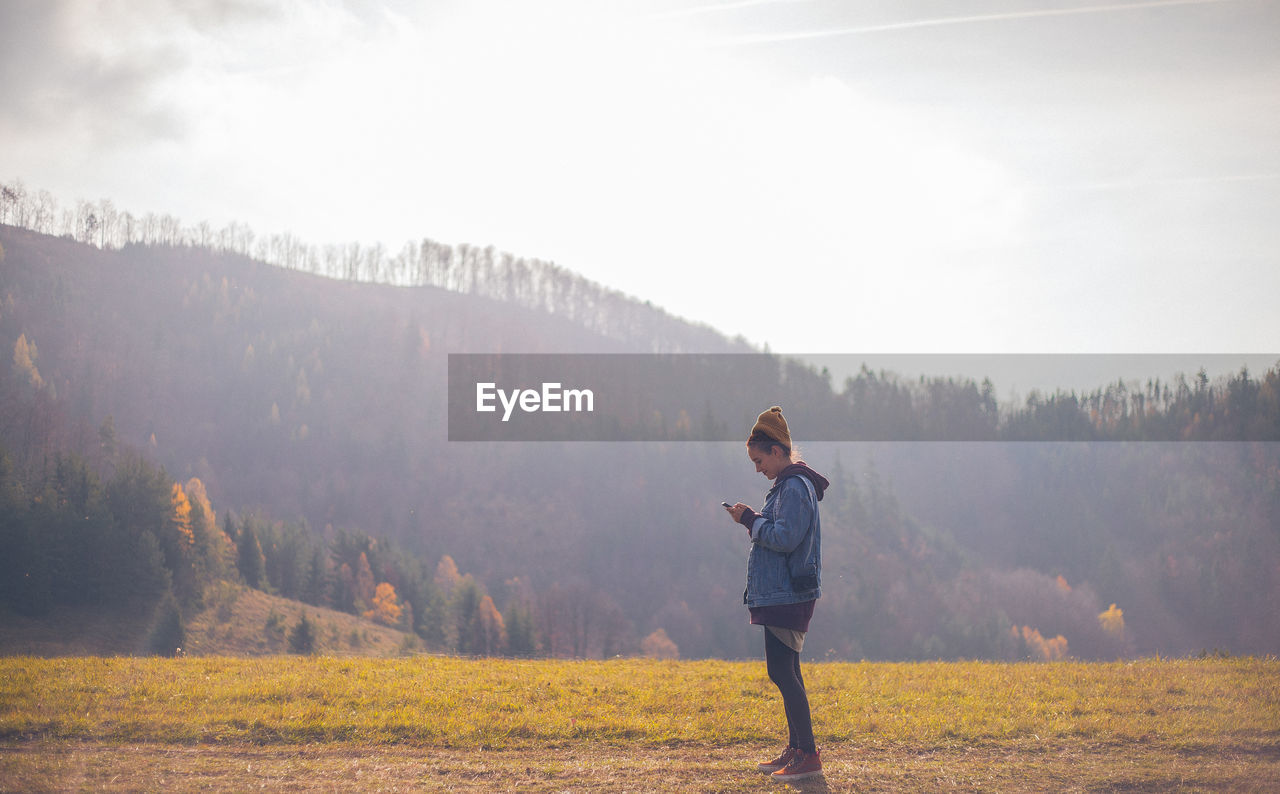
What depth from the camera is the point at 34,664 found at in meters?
10.6

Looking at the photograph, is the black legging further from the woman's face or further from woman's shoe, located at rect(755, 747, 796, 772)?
the woman's face

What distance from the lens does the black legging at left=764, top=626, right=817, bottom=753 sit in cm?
673

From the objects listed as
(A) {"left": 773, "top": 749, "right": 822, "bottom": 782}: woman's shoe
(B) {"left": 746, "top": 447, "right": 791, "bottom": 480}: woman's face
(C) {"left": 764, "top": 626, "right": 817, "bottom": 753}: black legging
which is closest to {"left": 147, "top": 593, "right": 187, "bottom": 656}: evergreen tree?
(A) {"left": 773, "top": 749, "right": 822, "bottom": 782}: woman's shoe

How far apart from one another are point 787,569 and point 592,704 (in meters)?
4.30

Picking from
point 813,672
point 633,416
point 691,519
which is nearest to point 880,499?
point 691,519

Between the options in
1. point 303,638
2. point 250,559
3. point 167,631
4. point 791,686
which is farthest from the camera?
point 250,559

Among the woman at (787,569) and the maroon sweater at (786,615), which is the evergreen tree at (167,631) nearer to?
the woman at (787,569)

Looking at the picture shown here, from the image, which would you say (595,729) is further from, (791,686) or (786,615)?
(786,615)

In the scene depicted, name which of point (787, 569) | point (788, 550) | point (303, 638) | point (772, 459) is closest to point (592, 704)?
point (787, 569)

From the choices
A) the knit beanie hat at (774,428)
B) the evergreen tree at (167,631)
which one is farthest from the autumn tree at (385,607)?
the knit beanie hat at (774,428)

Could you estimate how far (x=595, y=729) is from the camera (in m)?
8.66

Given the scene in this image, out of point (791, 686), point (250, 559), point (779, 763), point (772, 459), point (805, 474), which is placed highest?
point (772, 459)

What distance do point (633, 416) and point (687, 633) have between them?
4920 cm

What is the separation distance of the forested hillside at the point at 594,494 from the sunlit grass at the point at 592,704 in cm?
5923
